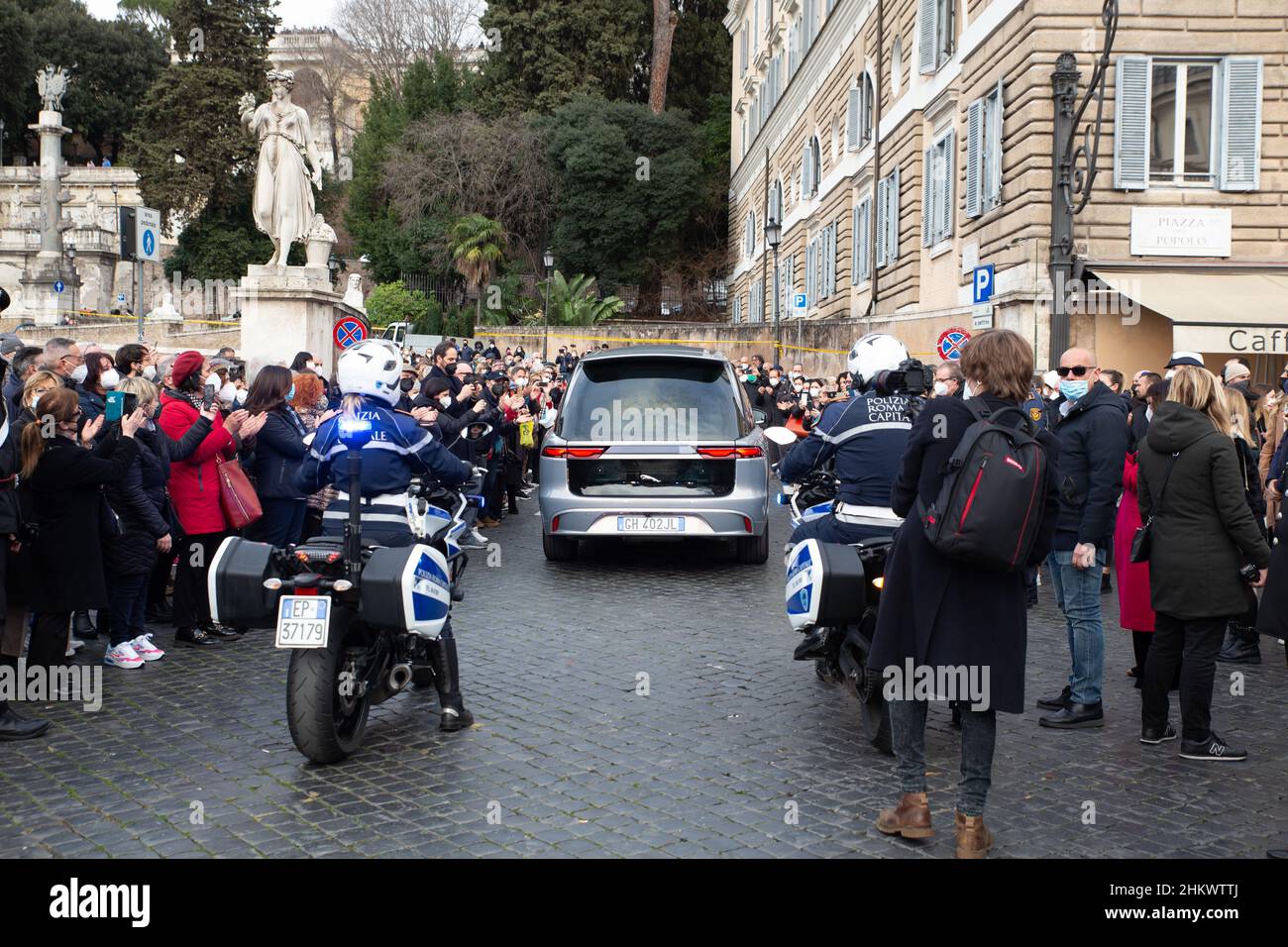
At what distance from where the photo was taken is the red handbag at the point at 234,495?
29.7ft

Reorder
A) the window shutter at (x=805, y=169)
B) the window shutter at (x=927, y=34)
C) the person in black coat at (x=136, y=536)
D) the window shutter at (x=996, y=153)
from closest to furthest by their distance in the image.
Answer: the person in black coat at (x=136, y=536), the window shutter at (x=996, y=153), the window shutter at (x=927, y=34), the window shutter at (x=805, y=169)

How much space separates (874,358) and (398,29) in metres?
63.0

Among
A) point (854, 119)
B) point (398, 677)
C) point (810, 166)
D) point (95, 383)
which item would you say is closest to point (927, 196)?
point (854, 119)

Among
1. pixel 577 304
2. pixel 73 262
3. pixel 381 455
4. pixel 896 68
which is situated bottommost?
pixel 381 455

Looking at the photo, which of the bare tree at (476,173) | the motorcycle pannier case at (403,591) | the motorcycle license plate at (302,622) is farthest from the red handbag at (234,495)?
the bare tree at (476,173)

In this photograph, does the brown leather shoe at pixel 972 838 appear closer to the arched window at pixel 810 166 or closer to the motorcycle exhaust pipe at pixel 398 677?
the motorcycle exhaust pipe at pixel 398 677

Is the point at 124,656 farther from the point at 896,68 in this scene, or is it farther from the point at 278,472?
the point at 896,68

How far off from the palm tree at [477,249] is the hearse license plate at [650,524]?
35.4m

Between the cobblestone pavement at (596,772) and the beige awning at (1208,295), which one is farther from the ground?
the beige awning at (1208,295)

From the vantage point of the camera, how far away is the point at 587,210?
48.3 m

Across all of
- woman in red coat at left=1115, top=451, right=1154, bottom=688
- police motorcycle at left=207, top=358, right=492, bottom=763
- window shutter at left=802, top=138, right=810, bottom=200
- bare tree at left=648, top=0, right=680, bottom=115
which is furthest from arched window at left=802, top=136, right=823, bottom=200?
police motorcycle at left=207, top=358, right=492, bottom=763

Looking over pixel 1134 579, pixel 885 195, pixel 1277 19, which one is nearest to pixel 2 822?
pixel 1134 579

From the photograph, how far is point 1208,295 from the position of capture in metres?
19.2

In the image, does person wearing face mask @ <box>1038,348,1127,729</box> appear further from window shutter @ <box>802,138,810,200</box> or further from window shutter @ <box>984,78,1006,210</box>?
window shutter @ <box>802,138,810,200</box>
